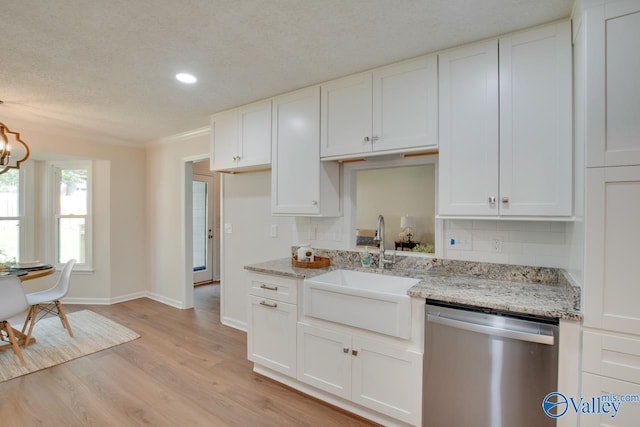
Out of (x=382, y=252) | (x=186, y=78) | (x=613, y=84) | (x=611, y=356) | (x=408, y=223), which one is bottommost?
(x=611, y=356)

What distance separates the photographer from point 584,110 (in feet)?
4.76

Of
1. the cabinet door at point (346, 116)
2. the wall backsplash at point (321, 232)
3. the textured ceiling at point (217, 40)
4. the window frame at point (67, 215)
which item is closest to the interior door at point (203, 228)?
the window frame at point (67, 215)

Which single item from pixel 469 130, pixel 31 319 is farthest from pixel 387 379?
pixel 31 319

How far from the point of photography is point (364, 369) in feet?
6.60

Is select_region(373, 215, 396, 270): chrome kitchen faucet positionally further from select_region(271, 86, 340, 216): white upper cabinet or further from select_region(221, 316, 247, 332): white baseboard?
select_region(221, 316, 247, 332): white baseboard

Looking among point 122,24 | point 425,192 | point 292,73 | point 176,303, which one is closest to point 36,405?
point 176,303

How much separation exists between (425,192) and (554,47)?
1164 mm

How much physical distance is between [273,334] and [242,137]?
1.87m

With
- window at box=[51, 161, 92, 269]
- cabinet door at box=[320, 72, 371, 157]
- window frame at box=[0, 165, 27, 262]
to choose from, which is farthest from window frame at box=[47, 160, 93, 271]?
cabinet door at box=[320, 72, 371, 157]

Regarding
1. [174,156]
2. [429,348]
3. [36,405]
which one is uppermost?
[174,156]

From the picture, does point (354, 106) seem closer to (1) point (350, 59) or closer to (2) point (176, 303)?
(1) point (350, 59)

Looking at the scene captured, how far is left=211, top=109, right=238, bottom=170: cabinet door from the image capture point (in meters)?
3.18

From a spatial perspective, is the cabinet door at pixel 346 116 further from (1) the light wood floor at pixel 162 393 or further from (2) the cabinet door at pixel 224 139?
(1) the light wood floor at pixel 162 393

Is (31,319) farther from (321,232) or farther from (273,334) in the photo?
(321,232)
